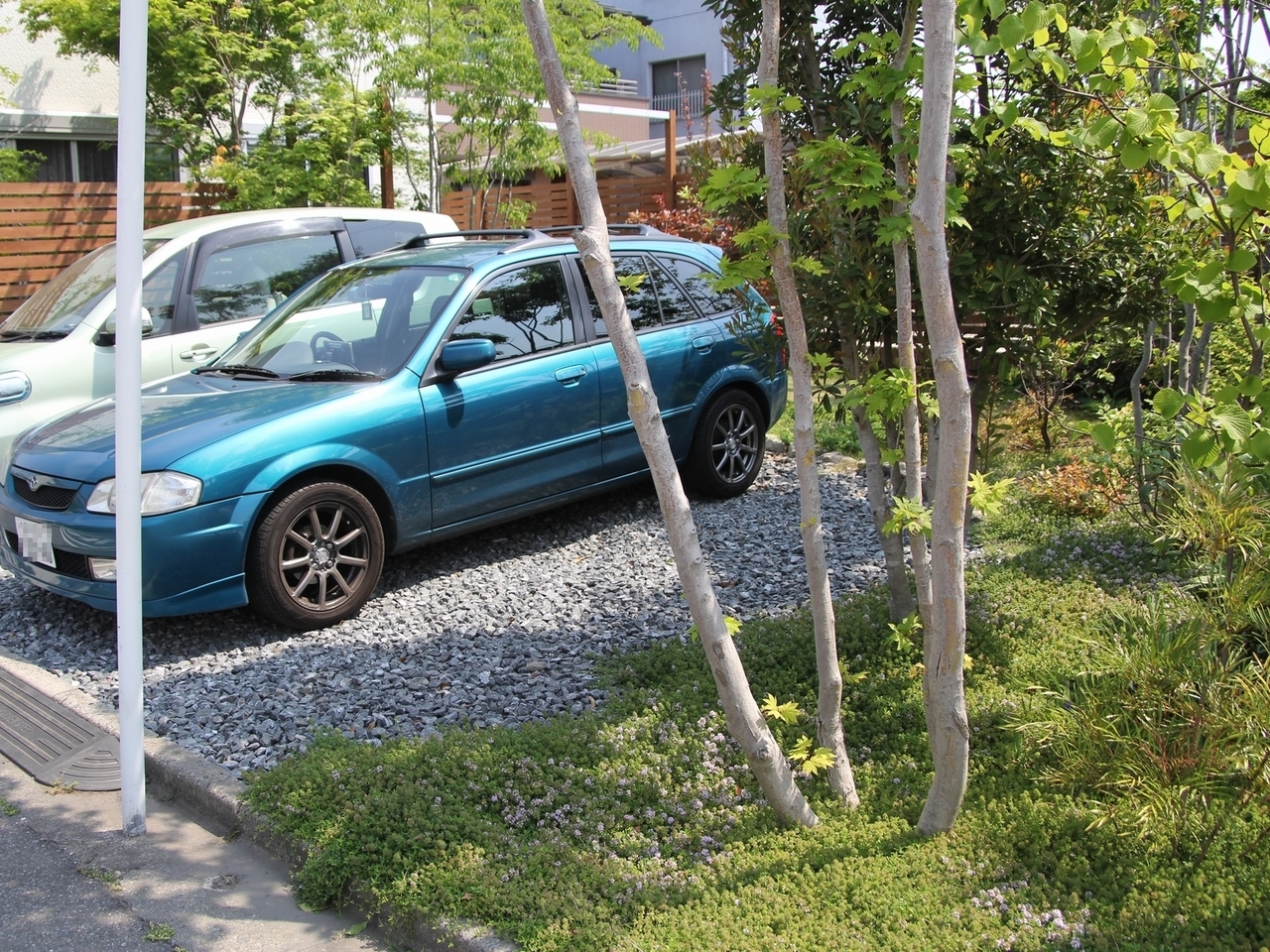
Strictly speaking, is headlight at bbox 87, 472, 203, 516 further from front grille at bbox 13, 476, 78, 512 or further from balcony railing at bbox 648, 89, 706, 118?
balcony railing at bbox 648, 89, 706, 118

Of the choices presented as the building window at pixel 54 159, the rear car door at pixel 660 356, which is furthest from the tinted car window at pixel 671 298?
the building window at pixel 54 159

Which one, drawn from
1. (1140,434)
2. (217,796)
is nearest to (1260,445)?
(1140,434)

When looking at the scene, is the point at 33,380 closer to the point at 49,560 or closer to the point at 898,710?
the point at 49,560

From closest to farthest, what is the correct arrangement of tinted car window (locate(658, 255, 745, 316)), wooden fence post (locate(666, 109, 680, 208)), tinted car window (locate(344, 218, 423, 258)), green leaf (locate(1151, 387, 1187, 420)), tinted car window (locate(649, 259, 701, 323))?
green leaf (locate(1151, 387, 1187, 420)), tinted car window (locate(649, 259, 701, 323)), tinted car window (locate(658, 255, 745, 316)), tinted car window (locate(344, 218, 423, 258)), wooden fence post (locate(666, 109, 680, 208))

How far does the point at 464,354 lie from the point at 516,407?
51cm

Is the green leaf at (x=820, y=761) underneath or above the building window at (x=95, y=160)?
underneath

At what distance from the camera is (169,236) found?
8.37m

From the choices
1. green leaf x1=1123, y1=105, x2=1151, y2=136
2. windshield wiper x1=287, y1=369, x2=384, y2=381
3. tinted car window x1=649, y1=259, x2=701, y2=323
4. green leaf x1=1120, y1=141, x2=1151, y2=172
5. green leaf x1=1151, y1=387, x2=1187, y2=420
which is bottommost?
windshield wiper x1=287, y1=369, x2=384, y2=381

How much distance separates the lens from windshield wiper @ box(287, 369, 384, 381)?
6137mm

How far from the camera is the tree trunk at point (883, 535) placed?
15.4ft

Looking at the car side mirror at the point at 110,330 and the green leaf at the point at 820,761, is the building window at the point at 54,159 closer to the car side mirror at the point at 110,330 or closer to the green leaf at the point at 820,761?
the car side mirror at the point at 110,330

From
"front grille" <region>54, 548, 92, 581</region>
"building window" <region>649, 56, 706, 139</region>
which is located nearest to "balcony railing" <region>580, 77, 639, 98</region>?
"building window" <region>649, 56, 706, 139</region>

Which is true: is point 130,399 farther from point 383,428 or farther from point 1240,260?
point 1240,260

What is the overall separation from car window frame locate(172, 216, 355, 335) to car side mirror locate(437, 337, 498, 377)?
2.70m
